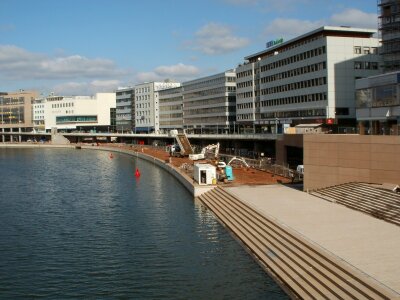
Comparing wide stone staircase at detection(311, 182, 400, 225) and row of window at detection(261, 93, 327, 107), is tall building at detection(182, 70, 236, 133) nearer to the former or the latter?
row of window at detection(261, 93, 327, 107)

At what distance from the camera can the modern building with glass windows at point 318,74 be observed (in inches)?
3361

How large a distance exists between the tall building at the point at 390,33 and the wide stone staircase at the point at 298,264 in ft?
165

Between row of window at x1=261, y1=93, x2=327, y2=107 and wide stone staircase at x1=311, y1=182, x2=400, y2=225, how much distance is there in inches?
1595

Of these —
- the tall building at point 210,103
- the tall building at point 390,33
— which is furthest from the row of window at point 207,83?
the tall building at point 390,33

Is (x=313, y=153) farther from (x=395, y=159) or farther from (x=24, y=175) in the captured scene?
(x=24, y=175)

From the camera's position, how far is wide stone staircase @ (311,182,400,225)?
37.7 m

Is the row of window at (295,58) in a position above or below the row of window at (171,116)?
above

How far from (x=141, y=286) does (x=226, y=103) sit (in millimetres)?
118014

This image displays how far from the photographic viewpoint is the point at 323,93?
3420 inches

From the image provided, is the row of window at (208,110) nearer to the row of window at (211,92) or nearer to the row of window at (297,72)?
the row of window at (211,92)

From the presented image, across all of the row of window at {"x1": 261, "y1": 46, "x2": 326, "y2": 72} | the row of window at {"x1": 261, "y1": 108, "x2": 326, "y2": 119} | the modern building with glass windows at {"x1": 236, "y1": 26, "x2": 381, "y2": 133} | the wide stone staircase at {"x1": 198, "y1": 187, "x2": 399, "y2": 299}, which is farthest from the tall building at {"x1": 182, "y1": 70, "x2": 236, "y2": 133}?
the wide stone staircase at {"x1": 198, "y1": 187, "x2": 399, "y2": 299}

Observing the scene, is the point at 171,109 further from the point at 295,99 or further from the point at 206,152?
the point at 295,99

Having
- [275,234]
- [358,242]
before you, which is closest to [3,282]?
[275,234]

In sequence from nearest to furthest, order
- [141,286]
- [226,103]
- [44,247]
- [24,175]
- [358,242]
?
1. [141,286]
2. [358,242]
3. [44,247]
4. [24,175]
5. [226,103]
